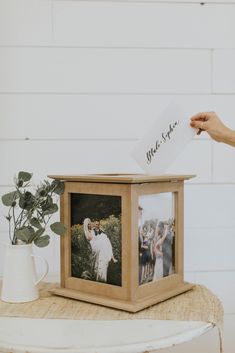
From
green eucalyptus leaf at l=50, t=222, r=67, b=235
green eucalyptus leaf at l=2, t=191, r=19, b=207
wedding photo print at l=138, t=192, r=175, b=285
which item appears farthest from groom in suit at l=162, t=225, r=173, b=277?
green eucalyptus leaf at l=2, t=191, r=19, b=207

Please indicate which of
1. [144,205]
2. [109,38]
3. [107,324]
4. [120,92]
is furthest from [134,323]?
[109,38]

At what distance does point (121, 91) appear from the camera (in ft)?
4.58

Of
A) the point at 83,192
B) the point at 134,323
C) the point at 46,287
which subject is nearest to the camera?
the point at 134,323

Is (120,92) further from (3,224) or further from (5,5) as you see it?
(3,224)

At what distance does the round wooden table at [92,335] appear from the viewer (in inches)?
29.1

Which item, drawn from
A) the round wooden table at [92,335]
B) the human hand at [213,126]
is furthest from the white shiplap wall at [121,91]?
the round wooden table at [92,335]

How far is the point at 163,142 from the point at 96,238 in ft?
0.84

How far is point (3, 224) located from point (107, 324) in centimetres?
66

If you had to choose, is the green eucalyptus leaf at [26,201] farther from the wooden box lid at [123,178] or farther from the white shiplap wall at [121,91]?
the white shiplap wall at [121,91]

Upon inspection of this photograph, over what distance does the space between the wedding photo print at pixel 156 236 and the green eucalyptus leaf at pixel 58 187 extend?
18 cm

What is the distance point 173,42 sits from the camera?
141 cm

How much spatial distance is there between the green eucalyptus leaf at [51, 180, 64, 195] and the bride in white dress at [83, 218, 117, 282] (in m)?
0.09

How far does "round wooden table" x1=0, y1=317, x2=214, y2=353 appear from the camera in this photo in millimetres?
738

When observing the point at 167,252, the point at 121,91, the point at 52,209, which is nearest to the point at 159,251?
the point at 167,252
